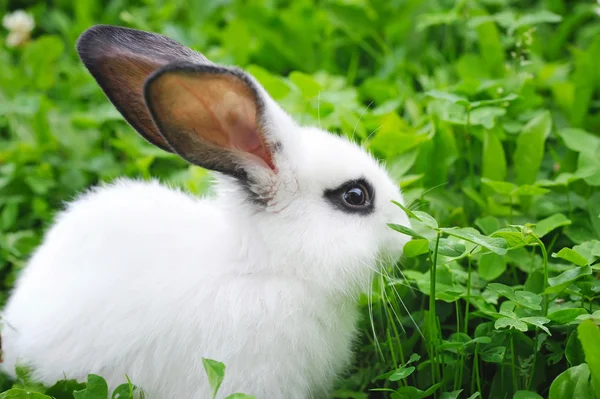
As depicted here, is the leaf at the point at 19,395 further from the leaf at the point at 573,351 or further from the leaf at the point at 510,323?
the leaf at the point at 573,351

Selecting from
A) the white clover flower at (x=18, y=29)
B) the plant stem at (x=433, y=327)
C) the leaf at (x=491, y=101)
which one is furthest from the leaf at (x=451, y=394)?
the white clover flower at (x=18, y=29)

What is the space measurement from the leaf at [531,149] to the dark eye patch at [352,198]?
924 millimetres

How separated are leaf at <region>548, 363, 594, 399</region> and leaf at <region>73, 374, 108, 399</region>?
1.44 metres

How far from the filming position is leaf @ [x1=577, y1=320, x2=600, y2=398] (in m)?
2.06

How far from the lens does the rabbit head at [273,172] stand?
7.96 ft

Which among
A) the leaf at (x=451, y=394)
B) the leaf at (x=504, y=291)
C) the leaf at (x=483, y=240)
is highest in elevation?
the leaf at (x=483, y=240)

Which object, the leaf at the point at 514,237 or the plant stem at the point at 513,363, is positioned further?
the plant stem at the point at 513,363

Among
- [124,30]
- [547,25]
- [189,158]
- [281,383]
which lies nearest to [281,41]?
[547,25]

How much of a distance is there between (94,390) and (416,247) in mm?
1202

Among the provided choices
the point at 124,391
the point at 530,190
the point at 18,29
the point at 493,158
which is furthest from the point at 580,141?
the point at 18,29

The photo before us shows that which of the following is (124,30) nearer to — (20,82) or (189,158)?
(189,158)

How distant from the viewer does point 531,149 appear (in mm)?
3193

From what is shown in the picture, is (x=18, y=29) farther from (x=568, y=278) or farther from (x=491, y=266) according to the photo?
(x=568, y=278)

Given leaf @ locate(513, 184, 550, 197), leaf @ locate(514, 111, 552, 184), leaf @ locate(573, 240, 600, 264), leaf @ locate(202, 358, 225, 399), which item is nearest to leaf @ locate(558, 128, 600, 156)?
leaf @ locate(514, 111, 552, 184)
